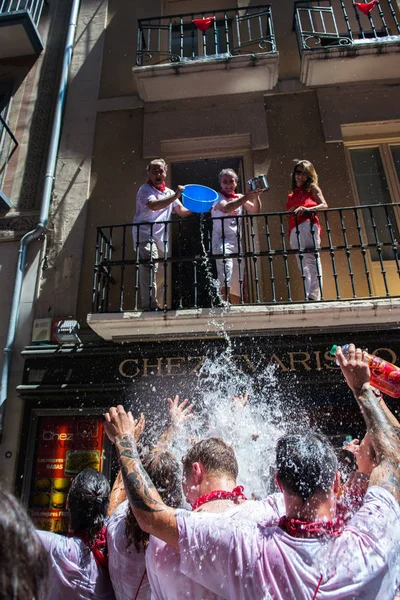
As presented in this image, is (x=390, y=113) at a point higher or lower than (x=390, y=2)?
lower

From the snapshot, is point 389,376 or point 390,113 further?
point 390,113

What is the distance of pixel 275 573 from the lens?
4.90 ft

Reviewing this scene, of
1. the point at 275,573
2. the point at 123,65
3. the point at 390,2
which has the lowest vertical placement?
the point at 275,573

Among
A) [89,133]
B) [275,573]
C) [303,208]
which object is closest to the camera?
[275,573]

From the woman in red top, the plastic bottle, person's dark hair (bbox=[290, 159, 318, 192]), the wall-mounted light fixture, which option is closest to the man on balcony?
the wall-mounted light fixture

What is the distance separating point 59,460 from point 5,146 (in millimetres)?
5035

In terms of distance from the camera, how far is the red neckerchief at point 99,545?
2119 millimetres

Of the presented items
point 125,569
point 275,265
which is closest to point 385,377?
point 125,569

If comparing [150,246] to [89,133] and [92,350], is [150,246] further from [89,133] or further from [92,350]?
[89,133]

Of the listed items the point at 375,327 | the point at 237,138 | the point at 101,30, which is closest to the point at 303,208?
the point at 375,327

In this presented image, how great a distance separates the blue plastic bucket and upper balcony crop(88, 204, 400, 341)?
0.21m

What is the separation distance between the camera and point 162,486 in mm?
2021

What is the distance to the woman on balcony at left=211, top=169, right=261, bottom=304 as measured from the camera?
5.47 m

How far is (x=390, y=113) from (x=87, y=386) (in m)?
5.72
